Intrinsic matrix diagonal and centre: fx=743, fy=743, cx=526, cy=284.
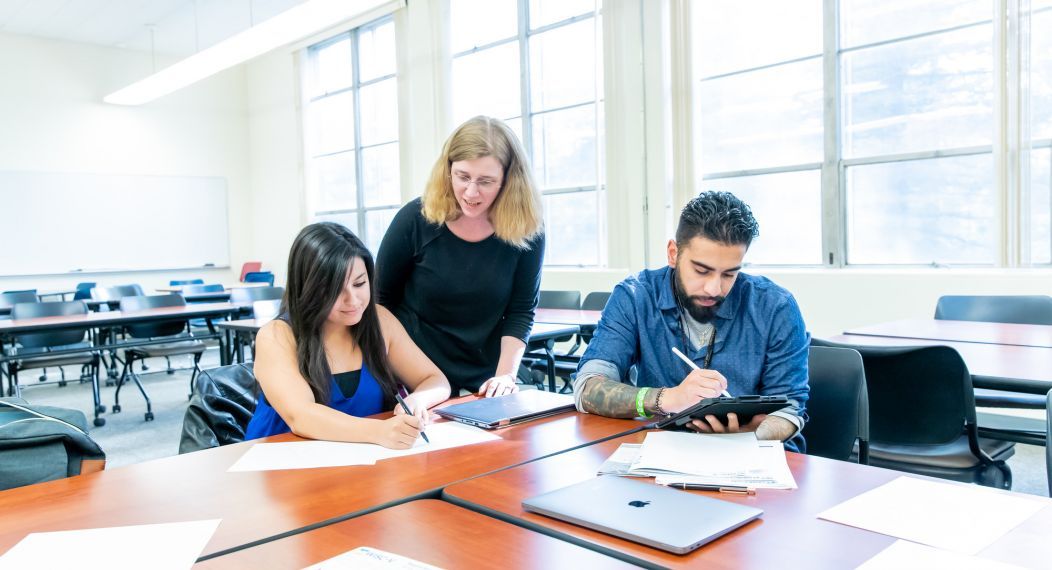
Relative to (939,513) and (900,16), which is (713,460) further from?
(900,16)

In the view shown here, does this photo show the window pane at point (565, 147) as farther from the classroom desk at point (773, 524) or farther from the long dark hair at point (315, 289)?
the classroom desk at point (773, 524)

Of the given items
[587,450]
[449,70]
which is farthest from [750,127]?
[587,450]

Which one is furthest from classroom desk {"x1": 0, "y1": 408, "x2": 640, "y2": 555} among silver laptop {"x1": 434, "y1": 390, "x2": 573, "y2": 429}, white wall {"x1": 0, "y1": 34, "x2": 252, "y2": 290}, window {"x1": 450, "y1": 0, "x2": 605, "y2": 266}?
white wall {"x1": 0, "y1": 34, "x2": 252, "y2": 290}

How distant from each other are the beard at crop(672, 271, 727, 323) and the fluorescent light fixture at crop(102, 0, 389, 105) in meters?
4.67

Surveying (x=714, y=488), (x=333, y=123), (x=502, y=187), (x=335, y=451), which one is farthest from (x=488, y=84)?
(x=714, y=488)

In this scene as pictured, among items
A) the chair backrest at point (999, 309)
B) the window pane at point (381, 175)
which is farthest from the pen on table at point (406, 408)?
the window pane at point (381, 175)

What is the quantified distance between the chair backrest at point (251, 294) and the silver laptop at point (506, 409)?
16.4 feet

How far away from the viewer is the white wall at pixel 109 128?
8.80 m

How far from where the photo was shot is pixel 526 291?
2.26m

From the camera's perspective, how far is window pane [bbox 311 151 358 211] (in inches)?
354

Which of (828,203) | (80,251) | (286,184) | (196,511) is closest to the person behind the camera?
(196,511)

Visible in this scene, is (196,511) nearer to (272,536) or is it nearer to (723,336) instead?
(272,536)

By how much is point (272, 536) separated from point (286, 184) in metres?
9.42

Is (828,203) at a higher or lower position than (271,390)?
higher
